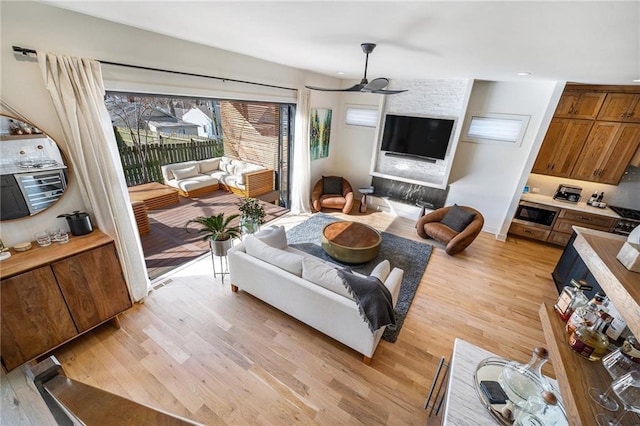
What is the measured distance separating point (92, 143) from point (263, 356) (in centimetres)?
233

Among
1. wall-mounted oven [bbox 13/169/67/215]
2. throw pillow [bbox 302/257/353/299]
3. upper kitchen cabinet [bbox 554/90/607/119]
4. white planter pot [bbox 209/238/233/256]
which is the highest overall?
upper kitchen cabinet [bbox 554/90/607/119]

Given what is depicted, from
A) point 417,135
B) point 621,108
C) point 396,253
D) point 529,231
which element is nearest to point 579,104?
point 621,108

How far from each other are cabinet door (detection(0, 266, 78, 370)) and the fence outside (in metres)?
4.16

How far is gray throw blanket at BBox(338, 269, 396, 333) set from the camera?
6.42ft

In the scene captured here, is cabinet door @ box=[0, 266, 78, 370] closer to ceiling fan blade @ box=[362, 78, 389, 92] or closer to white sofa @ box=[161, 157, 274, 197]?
ceiling fan blade @ box=[362, 78, 389, 92]

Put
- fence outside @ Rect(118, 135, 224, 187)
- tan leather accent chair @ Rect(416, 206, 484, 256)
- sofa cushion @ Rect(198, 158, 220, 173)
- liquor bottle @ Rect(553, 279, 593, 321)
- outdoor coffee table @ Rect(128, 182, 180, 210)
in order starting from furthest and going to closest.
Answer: sofa cushion @ Rect(198, 158, 220, 173) < fence outside @ Rect(118, 135, 224, 187) < outdoor coffee table @ Rect(128, 182, 180, 210) < tan leather accent chair @ Rect(416, 206, 484, 256) < liquor bottle @ Rect(553, 279, 593, 321)

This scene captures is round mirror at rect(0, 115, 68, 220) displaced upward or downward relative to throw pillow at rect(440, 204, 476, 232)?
upward

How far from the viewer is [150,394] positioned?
6.16ft

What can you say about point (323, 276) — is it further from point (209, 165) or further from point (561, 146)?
point (209, 165)

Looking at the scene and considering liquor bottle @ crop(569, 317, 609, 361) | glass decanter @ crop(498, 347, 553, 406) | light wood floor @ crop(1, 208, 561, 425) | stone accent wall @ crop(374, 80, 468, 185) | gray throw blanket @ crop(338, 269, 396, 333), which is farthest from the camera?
stone accent wall @ crop(374, 80, 468, 185)

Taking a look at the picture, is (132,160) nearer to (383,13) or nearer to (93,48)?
(93,48)

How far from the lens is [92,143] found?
207cm

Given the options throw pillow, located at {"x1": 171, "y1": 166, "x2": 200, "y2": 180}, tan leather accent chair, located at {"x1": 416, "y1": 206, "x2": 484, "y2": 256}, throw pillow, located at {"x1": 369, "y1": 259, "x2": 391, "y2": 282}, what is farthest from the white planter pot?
throw pillow, located at {"x1": 171, "y1": 166, "x2": 200, "y2": 180}

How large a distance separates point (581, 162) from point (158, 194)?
7.34 meters
